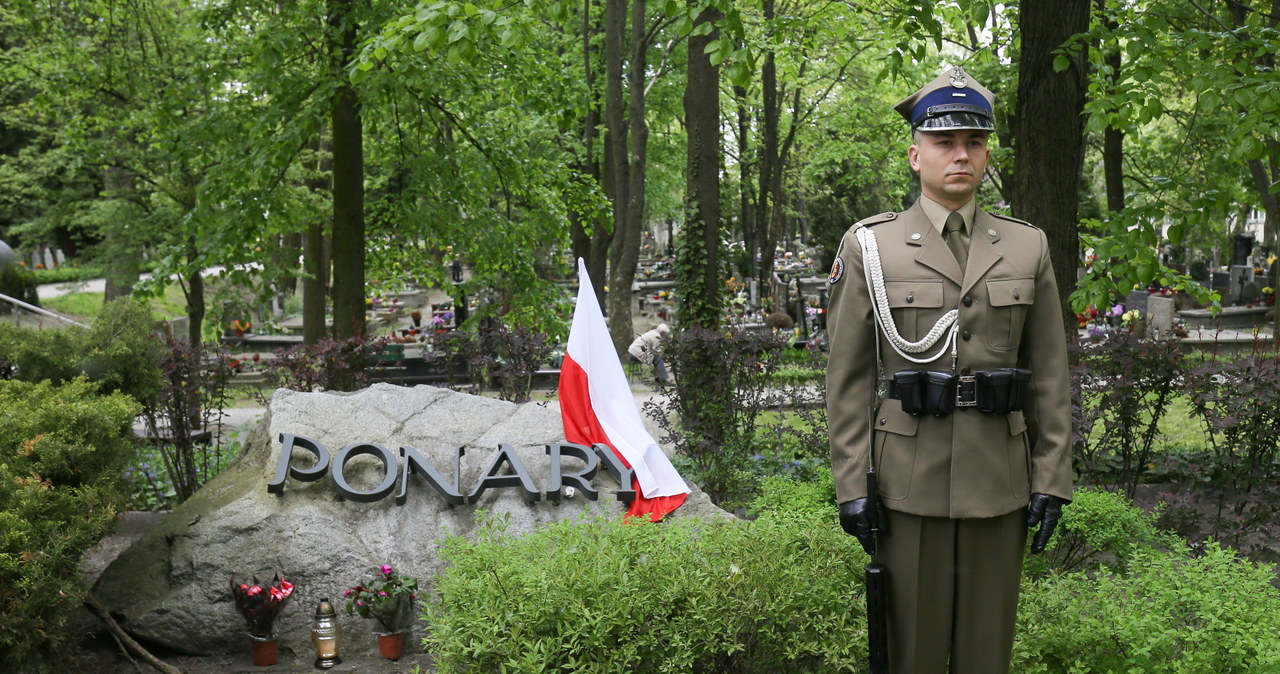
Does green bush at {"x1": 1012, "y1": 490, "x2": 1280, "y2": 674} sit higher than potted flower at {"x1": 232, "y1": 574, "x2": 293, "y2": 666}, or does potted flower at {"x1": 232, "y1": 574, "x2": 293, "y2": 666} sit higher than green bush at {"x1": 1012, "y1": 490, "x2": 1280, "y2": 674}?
green bush at {"x1": 1012, "y1": 490, "x2": 1280, "y2": 674}

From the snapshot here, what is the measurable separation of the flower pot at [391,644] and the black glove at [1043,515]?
4.27 m

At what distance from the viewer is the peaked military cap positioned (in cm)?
371

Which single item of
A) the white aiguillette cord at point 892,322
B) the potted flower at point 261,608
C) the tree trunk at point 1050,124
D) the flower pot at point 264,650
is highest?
the tree trunk at point 1050,124

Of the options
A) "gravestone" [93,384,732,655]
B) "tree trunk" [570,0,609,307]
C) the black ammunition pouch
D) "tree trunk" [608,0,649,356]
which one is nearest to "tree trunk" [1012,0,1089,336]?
"gravestone" [93,384,732,655]

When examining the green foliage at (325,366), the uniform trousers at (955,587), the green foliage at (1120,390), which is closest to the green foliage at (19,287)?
the green foliage at (325,366)

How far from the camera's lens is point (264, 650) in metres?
6.73

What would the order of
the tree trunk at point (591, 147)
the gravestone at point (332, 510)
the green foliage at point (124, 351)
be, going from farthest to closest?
the tree trunk at point (591, 147) → the green foliage at point (124, 351) → the gravestone at point (332, 510)

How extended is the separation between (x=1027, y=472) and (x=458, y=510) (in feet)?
14.6

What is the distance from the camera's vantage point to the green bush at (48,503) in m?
5.55

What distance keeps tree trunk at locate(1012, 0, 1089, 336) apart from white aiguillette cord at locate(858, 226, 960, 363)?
212 inches

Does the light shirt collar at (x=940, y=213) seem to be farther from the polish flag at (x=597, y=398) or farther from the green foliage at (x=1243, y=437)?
the green foliage at (x=1243, y=437)

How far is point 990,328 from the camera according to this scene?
12.4 feet

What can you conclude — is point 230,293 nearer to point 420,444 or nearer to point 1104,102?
point 420,444

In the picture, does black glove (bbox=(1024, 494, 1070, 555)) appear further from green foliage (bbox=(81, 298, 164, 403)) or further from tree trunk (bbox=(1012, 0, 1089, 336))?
green foliage (bbox=(81, 298, 164, 403))
